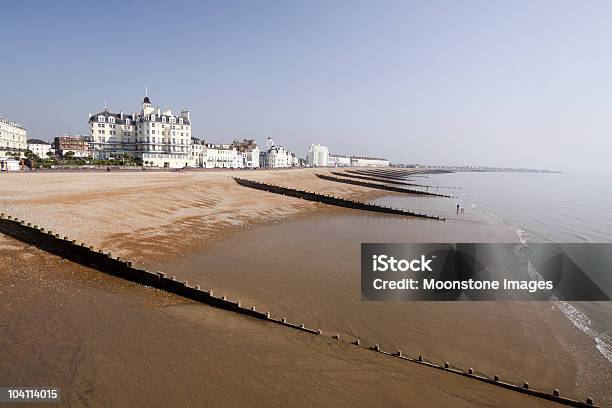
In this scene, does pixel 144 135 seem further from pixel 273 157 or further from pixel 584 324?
pixel 584 324

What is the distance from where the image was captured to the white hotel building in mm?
103062

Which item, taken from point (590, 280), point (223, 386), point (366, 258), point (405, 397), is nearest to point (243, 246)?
point (366, 258)

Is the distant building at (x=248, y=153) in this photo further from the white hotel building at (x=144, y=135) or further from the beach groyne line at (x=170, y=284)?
the beach groyne line at (x=170, y=284)

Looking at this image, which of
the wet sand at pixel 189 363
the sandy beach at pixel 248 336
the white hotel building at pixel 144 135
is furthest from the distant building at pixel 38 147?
the wet sand at pixel 189 363

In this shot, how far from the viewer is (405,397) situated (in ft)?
24.9

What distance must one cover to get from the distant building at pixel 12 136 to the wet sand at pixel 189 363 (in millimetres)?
109424

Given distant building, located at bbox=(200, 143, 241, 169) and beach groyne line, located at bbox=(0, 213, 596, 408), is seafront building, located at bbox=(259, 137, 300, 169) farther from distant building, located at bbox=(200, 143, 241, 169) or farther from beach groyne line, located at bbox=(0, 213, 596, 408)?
beach groyne line, located at bbox=(0, 213, 596, 408)

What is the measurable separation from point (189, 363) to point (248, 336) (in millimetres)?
1876

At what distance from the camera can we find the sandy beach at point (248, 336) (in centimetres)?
762

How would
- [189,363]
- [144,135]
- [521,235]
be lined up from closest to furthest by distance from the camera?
[189,363]
[521,235]
[144,135]

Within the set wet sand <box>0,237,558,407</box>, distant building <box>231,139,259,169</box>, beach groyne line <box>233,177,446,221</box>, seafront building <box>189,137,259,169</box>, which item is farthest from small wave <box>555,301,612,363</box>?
distant building <box>231,139,259,169</box>

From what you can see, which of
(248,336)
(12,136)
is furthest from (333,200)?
(12,136)

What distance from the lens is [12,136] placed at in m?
105

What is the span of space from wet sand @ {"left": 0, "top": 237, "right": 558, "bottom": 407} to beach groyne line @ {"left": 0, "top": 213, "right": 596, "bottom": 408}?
26 cm
